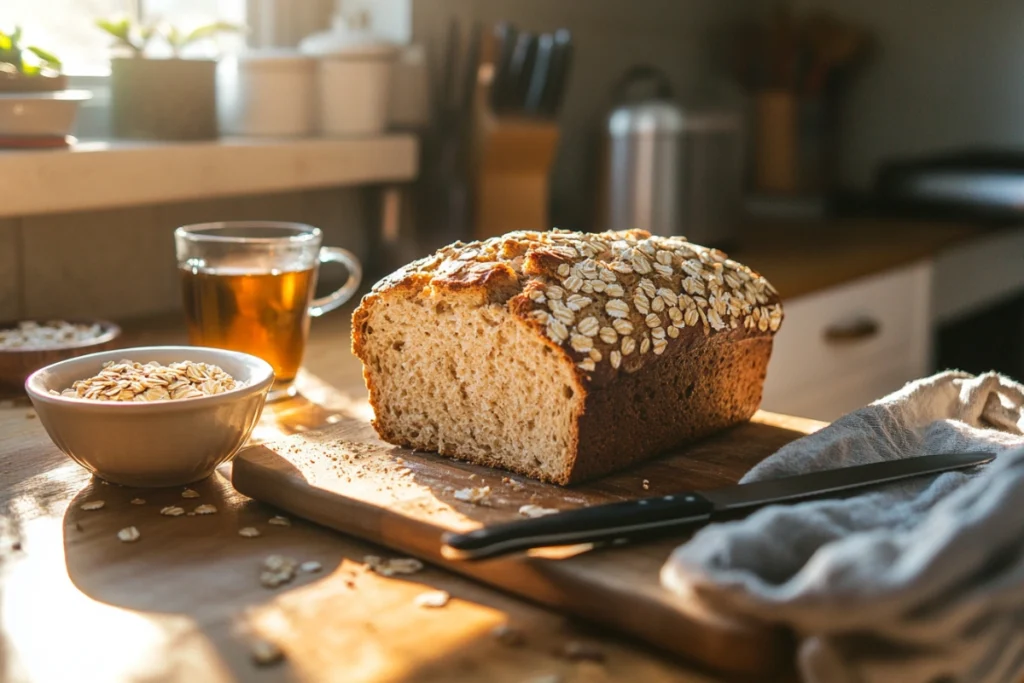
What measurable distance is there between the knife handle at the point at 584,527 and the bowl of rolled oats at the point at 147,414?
0.82ft

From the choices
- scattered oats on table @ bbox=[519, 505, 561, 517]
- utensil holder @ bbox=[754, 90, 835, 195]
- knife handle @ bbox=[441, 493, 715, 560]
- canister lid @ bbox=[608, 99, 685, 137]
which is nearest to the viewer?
knife handle @ bbox=[441, 493, 715, 560]

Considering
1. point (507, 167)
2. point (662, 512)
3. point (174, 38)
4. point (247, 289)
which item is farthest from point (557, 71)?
point (662, 512)

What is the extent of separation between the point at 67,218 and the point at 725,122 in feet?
4.45

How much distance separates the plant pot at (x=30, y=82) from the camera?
52.8 inches

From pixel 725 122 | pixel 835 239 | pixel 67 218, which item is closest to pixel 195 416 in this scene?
pixel 67 218

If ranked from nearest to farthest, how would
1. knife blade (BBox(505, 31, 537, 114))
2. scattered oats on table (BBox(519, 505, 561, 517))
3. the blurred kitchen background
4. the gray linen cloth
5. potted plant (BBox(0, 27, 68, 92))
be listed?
the gray linen cloth
scattered oats on table (BBox(519, 505, 561, 517))
potted plant (BBox(0, 27, 68, 92))
the blurred kitchen background
knife blade (BBox(505, 31, 537, 114))

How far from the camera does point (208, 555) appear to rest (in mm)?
809

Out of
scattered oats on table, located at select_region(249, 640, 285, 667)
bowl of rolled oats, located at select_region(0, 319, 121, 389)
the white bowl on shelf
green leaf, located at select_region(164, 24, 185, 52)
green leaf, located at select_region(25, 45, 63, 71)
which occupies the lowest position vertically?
scattered oats on table, located at select_region(249, 640, 285, 667)

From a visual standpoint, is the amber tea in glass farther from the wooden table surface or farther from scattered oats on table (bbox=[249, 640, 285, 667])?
scattered oats on table (bbox=[249, 640, 285, 667])

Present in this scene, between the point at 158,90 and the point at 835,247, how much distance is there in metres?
1.51

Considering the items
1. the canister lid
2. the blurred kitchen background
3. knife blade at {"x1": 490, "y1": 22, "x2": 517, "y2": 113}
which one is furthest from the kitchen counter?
knife blade at {"x1": 490, "y1": 22, "x2": 517, "y2": 113}

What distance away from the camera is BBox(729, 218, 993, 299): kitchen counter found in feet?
6.78

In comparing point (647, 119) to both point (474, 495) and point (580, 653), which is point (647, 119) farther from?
point (580, 653)

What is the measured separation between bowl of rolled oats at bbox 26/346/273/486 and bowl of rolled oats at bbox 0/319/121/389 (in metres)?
0.24
